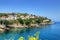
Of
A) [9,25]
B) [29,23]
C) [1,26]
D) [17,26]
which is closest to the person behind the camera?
[1,26]

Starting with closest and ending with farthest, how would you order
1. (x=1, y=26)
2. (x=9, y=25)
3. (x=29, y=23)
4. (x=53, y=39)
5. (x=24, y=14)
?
1. (x=53, y=39)
2. (x=1, y=26)
3. (x=9, y=25)
4. (x=29, y=23)
5. (x=24, y=14)

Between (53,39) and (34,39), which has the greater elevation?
(34,39)

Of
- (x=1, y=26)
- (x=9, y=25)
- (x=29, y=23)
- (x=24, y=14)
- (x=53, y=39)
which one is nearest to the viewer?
(x=53, y=39)

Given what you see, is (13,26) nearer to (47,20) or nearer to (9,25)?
(9,25)

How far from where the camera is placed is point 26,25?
45.9m

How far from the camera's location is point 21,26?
4416cm

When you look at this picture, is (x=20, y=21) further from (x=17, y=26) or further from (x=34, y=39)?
(x=34, y=39)

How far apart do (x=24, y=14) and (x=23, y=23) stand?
1922 cm

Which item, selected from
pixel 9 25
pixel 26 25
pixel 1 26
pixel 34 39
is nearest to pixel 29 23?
pixel 26 25

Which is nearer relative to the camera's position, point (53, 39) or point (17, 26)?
point (53, 39)

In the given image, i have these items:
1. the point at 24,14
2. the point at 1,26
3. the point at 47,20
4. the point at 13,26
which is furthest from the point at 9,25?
the point at 47,20

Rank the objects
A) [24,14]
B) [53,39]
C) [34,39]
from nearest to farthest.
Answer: [34,39] < [53,39] < [24,14]

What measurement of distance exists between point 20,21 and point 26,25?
5.66ft

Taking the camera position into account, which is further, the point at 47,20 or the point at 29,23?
the point at 47,20
